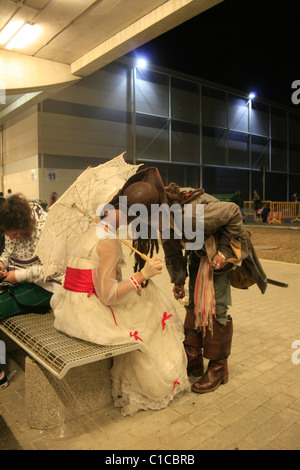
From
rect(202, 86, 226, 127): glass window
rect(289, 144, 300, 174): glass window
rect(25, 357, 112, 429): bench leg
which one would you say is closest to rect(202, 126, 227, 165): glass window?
rect(202, 86, 226, 127): glass window

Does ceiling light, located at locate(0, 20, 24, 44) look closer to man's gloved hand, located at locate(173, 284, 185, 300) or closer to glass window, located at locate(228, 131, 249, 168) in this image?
man's gloved hand, located at locate(173, 284, 185, 300)

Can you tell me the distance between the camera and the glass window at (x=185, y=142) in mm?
22188

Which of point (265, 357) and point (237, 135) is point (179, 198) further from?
point (237, 135)

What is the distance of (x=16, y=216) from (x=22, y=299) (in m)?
0.72

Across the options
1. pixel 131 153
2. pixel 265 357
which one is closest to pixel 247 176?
pixel 131 153

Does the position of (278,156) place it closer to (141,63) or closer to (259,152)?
(259,152)

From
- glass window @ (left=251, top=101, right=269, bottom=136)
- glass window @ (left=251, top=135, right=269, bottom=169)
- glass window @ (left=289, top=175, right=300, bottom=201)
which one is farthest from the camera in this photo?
glass window @ (left=289, top=175, right=300, bottom=201)

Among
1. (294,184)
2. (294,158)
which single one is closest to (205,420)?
(294,158)

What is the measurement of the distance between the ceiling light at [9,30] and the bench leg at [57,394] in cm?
741

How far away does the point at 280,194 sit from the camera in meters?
30.8

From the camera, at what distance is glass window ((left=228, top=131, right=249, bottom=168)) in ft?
83.3

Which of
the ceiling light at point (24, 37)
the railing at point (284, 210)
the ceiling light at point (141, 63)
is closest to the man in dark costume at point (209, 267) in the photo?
the ceiling light at point (24, 37)

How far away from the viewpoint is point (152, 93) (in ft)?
68.4

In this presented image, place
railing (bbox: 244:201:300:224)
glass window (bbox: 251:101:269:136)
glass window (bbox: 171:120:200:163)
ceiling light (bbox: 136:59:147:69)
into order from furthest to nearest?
1. glass window (bbox: 251:101:269:136)
2. glass window (bbox: 171:120:200:163)
3. ceiling light (bbox: 136:59:147:69)
4. railing (bbox: 244:201:300:224)
